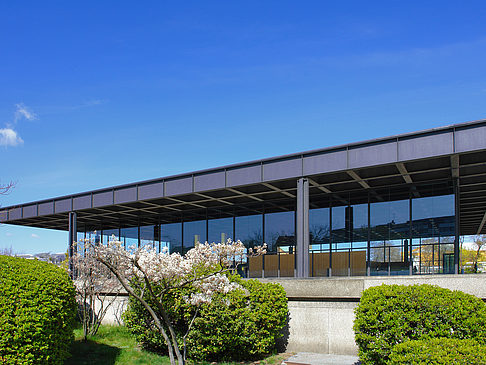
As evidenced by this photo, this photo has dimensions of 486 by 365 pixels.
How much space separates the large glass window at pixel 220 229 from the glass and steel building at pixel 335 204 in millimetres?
52

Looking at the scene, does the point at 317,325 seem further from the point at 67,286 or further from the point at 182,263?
the point at 67,286

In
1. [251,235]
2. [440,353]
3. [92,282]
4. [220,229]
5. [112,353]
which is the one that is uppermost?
[220,229]

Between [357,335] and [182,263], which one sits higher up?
[182,263]

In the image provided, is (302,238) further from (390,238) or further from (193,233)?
(193,233)

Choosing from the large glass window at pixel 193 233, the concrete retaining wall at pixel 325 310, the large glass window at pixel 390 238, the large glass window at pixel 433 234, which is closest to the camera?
the concrete retaining wall at pixel 325 310

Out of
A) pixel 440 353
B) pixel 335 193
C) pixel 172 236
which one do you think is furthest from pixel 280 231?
pixel 440 353

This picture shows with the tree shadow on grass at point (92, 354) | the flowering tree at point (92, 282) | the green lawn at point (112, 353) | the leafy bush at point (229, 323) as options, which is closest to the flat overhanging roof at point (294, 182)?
the leafy bush at point (229, 323)

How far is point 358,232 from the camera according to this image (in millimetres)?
19047

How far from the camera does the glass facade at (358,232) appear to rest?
17.5m

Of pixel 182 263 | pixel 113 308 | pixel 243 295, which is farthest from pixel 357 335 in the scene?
pixel 113 308

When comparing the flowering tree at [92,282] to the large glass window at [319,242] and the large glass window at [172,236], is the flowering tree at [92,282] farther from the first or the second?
the large glass window at [172,236]

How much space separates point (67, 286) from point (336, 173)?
32.3 ft

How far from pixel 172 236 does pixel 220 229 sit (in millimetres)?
3673

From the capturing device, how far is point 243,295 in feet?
40.4
